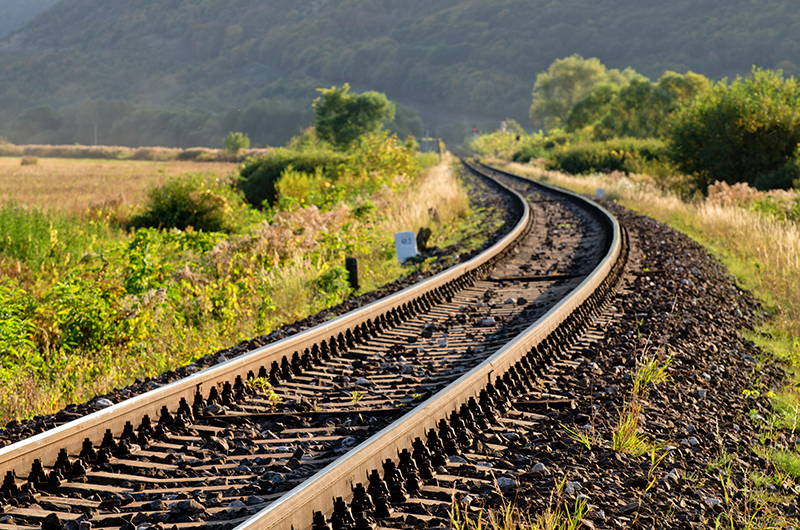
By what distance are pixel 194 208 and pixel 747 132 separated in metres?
17.8

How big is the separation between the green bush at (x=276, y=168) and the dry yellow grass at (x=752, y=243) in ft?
37.4

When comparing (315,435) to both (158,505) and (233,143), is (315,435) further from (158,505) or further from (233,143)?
(233,143)

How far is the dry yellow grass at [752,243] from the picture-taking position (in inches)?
318

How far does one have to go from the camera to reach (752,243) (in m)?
11.4

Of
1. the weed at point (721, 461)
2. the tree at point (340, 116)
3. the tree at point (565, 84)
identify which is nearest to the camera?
the weed at point (721, 461)

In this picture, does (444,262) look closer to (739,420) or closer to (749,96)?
(739,420)

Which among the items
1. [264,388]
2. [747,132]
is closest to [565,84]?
[747,132]

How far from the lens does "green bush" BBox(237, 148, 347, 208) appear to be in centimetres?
2366

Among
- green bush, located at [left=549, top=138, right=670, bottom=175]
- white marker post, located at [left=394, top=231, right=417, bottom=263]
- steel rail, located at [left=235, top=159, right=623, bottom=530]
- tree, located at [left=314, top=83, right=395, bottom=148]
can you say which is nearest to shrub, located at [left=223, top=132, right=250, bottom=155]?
tree, located at [left=314, top=83, right=395, bottom=148]

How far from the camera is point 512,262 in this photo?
11.0m

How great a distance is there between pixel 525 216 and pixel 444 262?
19.8 feet

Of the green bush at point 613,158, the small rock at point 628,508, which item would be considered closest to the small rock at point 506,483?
→ the small rock at point 628,508

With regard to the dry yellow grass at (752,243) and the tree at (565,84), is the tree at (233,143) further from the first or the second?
the tree at (565,84)

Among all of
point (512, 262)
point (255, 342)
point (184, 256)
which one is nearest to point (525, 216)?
point (512, 262)
